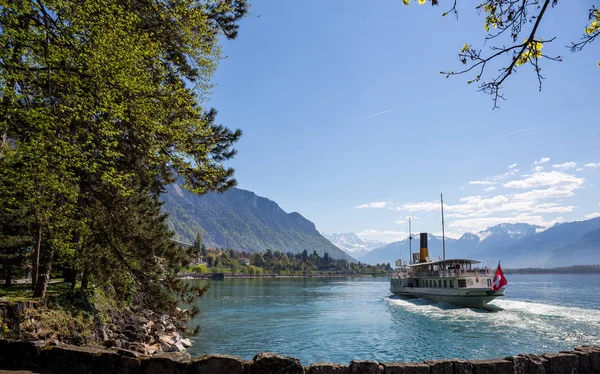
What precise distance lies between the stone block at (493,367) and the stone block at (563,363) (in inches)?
47.0

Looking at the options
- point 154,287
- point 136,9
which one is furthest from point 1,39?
point 154,287

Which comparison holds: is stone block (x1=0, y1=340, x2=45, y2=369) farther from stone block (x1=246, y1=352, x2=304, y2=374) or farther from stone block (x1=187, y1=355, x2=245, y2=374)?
stone block (x1=246, y1=352, x2=304, y2=374)

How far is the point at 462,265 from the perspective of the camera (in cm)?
5731

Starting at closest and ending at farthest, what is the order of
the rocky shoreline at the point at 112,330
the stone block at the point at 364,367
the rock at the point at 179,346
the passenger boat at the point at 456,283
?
the stone block at the point at 364,367 → the rocky shoreline at the point at 112,330 → the rock at the point at 179,346 → the passenger boat at the point at 456,283

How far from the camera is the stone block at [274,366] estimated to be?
27.9ft

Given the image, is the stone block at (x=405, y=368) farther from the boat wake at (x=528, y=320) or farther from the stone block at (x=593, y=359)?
the boat wake at (x=528, y=320)

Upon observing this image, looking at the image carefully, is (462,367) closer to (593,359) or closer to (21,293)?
(593,359)

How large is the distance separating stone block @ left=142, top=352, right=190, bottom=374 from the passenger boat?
1890 inches

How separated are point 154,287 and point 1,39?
1035 centimetres

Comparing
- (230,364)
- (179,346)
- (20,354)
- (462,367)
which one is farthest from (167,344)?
(462,367)

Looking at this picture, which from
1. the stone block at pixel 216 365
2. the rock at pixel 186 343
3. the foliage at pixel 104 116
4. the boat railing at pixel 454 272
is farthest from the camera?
the boat railing at pixel 454 272

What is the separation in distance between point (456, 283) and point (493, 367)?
48353 millimetres

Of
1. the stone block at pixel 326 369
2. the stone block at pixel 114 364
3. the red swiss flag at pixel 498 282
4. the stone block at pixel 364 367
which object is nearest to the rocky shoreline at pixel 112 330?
the stone block at pixel 114 364

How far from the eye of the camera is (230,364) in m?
8.62
